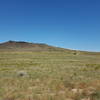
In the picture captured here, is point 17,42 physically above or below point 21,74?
above

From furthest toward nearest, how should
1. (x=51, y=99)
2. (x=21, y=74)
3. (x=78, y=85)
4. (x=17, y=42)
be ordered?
(x=17, y=42) < (x=21, y=74) < (x=78, y=85) < (x=51, y=99)

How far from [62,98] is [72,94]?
96 cm

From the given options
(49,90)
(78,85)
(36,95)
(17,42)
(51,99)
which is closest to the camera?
(51,99)

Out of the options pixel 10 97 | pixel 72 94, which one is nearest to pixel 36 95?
pixel 10 97

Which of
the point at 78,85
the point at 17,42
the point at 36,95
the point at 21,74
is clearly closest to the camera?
the point at 36,95

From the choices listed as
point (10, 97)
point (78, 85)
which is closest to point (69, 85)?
point (78, 85)

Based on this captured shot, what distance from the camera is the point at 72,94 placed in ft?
32.0

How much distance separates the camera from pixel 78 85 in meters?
12.3

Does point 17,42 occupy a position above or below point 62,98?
above

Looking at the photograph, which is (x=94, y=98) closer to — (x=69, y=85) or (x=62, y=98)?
(x=62, y=98)

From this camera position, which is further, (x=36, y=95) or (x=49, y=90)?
(x=49, y=90)

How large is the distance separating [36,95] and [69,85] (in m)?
3.62

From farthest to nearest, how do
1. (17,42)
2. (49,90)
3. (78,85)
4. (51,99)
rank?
(17,42) < (78,85) < (49,90) < (51,99)

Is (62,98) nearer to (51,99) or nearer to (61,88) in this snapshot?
(51,99)
